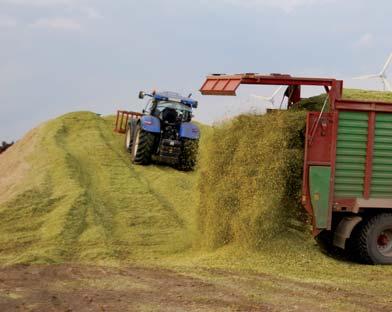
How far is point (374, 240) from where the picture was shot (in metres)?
8.76

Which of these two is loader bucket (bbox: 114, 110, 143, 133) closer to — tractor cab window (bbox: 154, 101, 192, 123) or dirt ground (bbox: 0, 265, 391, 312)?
tractor cab window (bbox: 154, 101, 192, 123)

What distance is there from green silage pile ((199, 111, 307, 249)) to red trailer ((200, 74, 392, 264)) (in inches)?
12.3

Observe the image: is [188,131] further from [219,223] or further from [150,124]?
[219,223]

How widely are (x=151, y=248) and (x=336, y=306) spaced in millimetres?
3955

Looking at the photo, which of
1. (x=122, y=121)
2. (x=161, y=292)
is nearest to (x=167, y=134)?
(x=122, y=121)

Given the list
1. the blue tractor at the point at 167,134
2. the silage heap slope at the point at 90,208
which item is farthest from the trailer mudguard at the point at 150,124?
the silage heap slope at the point at 90,208

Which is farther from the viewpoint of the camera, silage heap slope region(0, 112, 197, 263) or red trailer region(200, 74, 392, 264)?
silage heap slope region(0, 112, 197, 263)

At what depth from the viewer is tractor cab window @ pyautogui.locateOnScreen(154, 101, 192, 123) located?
1678 centimetres

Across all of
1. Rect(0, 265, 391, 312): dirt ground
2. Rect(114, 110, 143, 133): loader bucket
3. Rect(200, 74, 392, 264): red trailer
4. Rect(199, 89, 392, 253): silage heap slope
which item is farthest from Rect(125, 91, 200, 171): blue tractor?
Rect(0, 265, 391, 312): dirt ground

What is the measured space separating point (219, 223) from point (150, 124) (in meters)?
7.42

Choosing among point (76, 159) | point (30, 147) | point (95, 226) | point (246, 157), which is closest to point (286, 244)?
point (246, 157)

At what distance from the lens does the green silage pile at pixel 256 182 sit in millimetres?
8625

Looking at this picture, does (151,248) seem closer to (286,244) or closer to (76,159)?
(286,244)

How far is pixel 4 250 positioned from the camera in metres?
9.11
